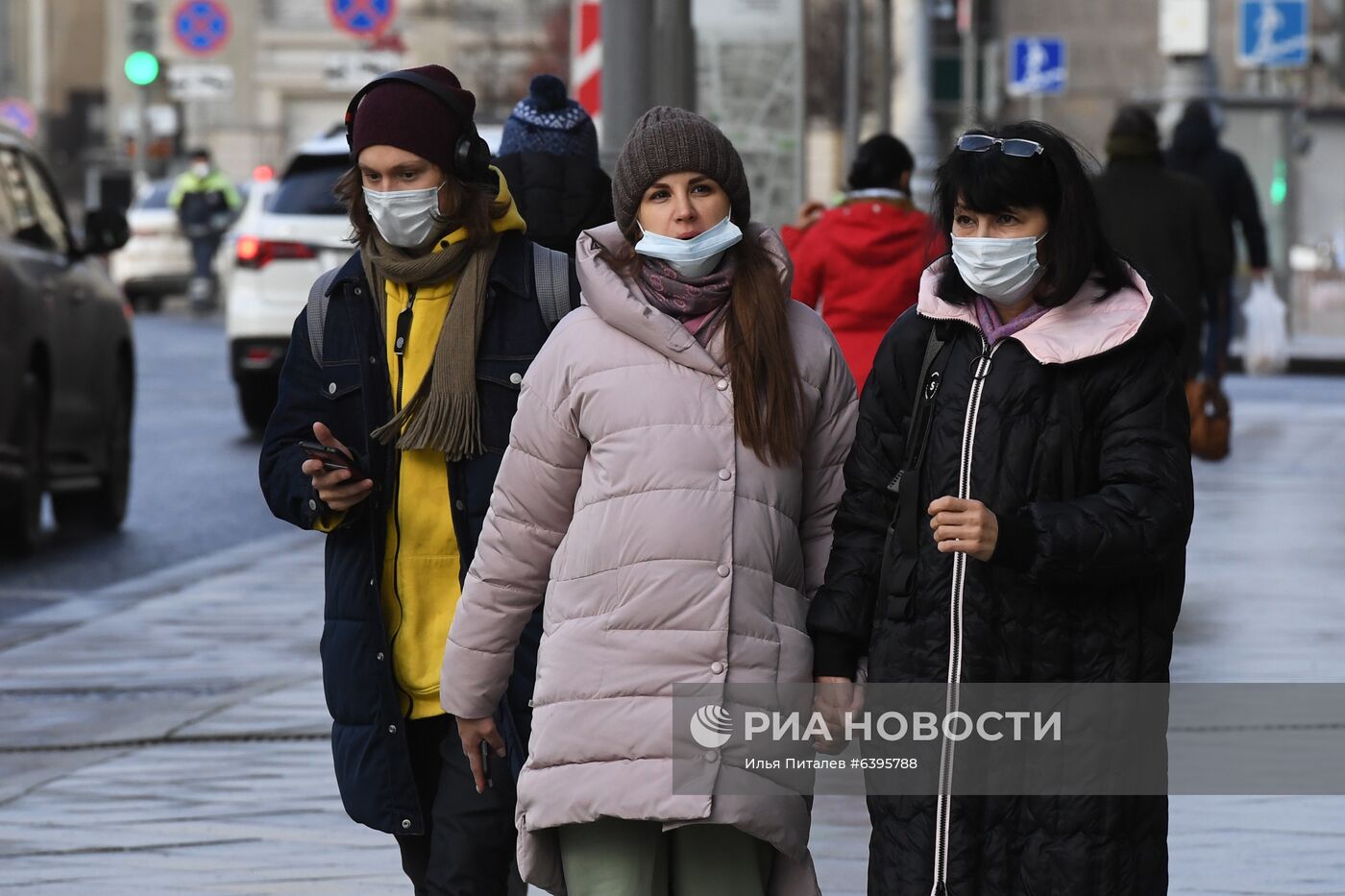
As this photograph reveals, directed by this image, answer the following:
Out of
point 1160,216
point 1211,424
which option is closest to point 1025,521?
point 1160,216

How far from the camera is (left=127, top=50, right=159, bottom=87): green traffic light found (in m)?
34.8

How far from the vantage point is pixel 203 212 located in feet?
109

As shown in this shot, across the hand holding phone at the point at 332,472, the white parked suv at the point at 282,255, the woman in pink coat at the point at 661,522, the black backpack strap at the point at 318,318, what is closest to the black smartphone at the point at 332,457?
the hand holding phone at the point at 332,472

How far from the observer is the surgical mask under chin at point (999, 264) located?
409 centimetres

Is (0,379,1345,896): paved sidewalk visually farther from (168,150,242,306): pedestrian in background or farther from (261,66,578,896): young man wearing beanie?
(168,150,242,306): pedestrian in background

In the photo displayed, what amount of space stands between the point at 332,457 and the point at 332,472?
0.03 meters

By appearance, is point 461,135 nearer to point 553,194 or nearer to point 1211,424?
point 553,194

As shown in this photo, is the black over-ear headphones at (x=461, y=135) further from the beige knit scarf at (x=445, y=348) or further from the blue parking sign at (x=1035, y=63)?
the blue parking sign at (x=1035, y=63)

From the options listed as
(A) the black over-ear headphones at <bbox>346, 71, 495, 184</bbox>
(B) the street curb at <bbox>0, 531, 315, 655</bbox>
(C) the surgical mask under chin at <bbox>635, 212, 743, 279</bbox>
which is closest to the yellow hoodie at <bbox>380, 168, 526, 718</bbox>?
(A) the black over-ear headphones at <bbox>346, 71, 495, 184</bbox>

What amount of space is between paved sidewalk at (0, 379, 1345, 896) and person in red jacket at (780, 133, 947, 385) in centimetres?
A: 143

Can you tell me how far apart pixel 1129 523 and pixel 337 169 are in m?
13.0

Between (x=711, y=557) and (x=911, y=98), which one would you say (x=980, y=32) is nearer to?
(x=911, y=98)

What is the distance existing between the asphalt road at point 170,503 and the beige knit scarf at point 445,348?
6.33 metres

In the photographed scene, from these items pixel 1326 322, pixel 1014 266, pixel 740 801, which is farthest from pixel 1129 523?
pixel 1326 322
